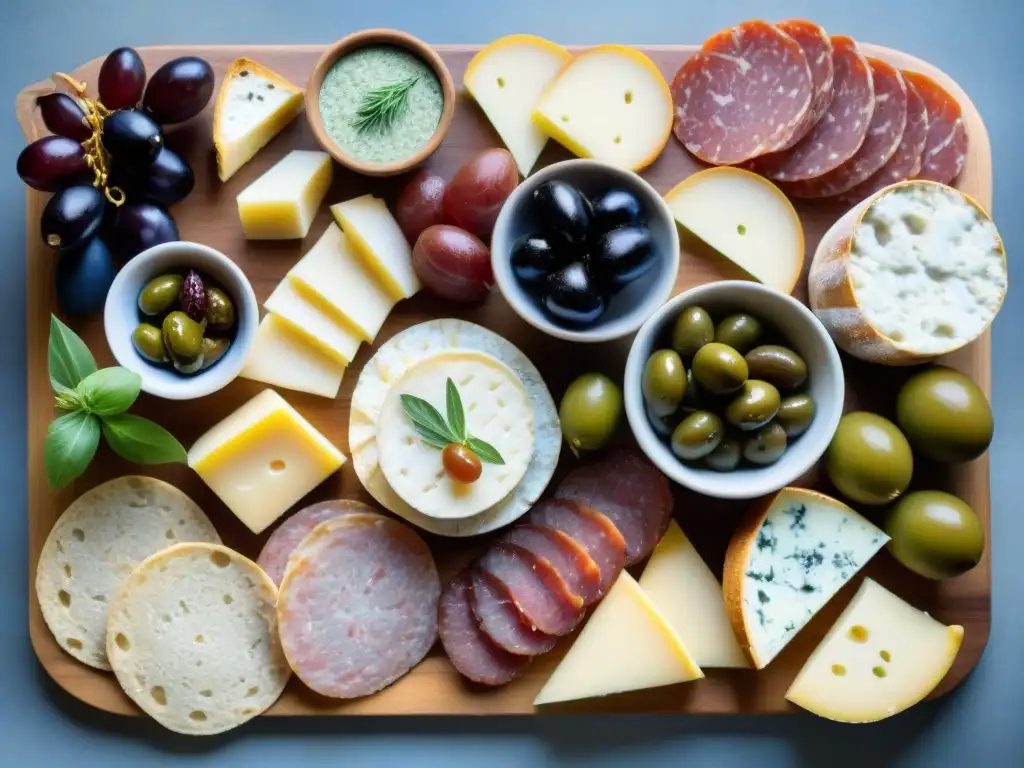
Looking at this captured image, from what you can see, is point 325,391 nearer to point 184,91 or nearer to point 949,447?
point 184,91

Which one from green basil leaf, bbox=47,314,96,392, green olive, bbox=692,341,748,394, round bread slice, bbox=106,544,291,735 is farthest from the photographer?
round bread slice, bbox=106,544,291,735

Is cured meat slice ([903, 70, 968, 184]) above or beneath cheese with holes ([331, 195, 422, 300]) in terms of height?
above

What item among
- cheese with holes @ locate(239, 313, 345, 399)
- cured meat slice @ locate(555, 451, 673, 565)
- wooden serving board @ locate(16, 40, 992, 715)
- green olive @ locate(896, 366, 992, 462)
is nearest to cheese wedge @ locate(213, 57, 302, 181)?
wooden serving board @ locate(16, 40, 992, 715)

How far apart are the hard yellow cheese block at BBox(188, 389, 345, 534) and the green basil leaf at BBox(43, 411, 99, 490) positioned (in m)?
0.17

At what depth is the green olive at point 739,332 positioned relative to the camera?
1.53 meters

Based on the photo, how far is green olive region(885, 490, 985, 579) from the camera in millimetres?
1578

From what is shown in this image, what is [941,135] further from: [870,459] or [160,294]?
[160,294]

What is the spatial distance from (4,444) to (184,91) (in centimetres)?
79

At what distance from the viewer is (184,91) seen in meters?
1.62

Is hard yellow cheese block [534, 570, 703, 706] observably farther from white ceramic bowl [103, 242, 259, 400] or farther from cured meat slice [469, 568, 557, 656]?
white ceramic bowl [103, 242, 259, 400]

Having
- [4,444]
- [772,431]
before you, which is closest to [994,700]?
[772,431]

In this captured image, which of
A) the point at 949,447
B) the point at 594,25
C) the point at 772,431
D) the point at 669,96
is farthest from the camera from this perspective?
the point at 594,25

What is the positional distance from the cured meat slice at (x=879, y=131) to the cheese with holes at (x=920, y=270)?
0.13 m

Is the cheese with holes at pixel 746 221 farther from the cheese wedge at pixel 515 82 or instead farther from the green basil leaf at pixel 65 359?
the green basil leaf at pixel 65 359
